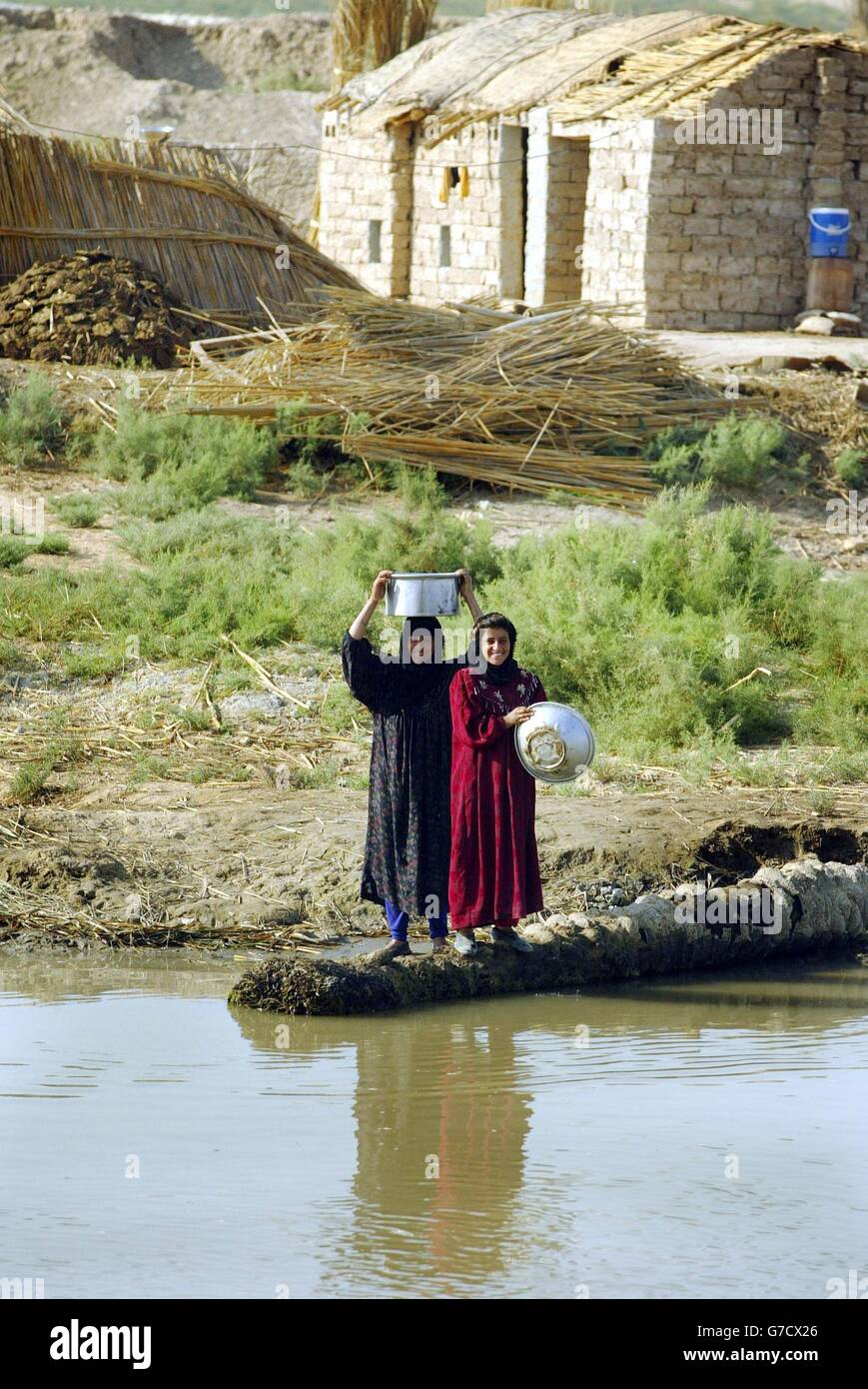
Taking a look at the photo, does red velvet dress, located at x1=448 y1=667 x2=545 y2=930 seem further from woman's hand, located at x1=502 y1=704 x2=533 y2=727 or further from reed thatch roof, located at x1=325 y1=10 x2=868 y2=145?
reed thatch roof, located at x1=325 y1=10 x2=868 y2=145

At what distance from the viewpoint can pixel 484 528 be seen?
37.7ft

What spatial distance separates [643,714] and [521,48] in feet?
48.6

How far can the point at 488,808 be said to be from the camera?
6277mm

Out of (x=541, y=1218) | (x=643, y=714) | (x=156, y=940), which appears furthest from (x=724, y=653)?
(x=541, y=1218)

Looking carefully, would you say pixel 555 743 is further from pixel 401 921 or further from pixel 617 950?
pixel 617 950

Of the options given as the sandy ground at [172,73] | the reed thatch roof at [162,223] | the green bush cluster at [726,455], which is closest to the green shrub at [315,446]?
the green bush cluster at [726,455]

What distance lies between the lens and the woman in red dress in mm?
6230

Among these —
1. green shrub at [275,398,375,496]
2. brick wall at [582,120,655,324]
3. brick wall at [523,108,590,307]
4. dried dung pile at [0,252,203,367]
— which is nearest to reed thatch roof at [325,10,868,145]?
brick wall at [582,120,655,324]

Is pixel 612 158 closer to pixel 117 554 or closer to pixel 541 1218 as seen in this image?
pixel 117 554

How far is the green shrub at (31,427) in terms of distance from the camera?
1292 centimetres

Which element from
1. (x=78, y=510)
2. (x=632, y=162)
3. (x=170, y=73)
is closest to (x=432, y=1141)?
(x=78, y=510)

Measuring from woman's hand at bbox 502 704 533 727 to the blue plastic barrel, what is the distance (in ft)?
45.9

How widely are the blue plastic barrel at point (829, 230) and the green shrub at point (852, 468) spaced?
235 inches

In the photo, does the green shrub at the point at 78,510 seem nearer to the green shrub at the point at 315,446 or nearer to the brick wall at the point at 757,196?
the green shrub at the point at 315,446
